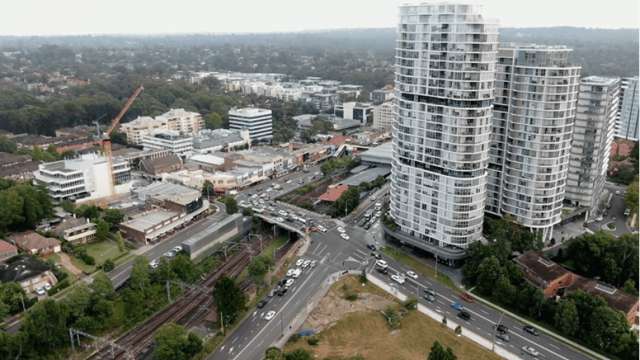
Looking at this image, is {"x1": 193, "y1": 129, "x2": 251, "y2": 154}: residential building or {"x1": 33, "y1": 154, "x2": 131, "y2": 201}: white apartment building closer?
{"x1": 33, "y1": 154, "x2": 131, "y2": 201}: white apartment building

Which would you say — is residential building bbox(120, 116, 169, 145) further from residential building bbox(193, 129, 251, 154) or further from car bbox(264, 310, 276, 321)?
car bbox(264, 310, 276, 321)

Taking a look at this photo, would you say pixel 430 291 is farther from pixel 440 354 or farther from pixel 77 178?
pixel 77 178

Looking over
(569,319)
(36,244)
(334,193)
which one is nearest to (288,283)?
(569,319)

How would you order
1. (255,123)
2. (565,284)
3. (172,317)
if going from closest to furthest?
(172,317) < (565,284) < (255,123)

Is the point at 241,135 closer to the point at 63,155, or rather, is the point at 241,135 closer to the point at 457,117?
the point at 63,155

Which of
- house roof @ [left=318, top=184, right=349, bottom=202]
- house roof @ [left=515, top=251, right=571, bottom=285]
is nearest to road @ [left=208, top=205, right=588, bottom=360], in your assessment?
house roof @ [left=515, top=251, right=571, bottom=285]

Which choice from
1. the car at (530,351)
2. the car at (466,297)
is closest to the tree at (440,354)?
the car at (530,351)
